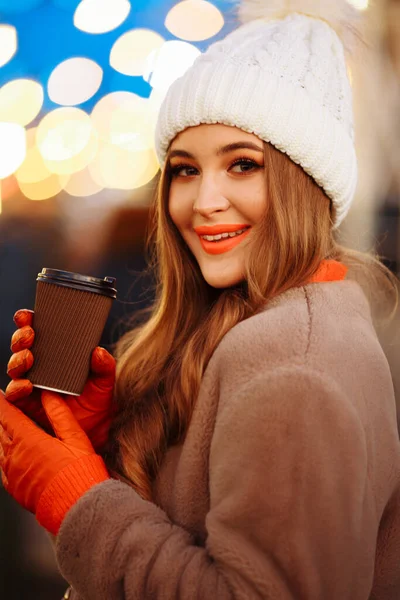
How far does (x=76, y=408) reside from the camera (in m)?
1.22

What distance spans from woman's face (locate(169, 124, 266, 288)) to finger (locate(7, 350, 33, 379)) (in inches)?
14.5

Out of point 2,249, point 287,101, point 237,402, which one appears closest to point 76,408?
point 237,402

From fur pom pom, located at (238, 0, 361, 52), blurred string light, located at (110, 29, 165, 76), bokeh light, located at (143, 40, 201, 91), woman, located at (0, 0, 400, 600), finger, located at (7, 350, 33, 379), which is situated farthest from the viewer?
blurred string light, located at (110, 29, 165, 76)

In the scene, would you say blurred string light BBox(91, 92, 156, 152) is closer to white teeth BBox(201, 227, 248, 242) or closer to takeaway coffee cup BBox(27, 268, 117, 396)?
white teeth BBox(201, 227, 248, 242)

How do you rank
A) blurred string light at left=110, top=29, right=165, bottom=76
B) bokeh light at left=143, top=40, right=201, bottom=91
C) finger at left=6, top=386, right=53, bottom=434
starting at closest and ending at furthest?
finger at left=6, top=386, right=53, bottom=434 < bokeh light at left=143, top=40, right=201, bottom=91 < blurred string light at left=110, top=29, right=165, bottom=76

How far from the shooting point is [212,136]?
1.06 meters

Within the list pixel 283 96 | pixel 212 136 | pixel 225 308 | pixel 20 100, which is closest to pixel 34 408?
pixel 225 308

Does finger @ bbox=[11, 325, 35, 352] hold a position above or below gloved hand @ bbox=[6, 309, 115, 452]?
above

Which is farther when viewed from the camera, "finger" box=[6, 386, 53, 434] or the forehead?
"finger" box=[6, 386, 53, 434]

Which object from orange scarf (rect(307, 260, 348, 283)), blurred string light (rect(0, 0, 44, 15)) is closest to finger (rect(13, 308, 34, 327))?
orange scarf (rect(307, 260, 348, 283))

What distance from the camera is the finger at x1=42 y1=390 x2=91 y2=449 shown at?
1048 millimetres

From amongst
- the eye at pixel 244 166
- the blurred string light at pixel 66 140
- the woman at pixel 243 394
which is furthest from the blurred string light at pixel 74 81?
the eye at pixel 244 166

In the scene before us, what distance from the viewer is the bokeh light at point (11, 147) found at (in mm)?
1991

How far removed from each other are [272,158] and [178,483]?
23.5 inches
